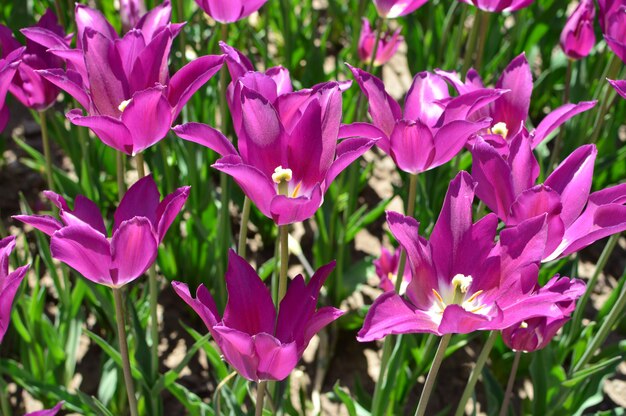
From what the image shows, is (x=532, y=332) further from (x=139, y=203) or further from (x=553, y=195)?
(x=139, y=203)

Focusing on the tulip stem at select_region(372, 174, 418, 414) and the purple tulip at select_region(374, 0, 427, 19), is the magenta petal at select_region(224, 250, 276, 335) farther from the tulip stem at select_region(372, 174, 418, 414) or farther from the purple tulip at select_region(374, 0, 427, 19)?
the purple tulip at select_region(374, 0, 427, 19)

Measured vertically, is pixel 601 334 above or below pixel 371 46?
below

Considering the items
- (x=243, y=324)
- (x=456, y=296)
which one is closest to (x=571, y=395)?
(x=456, y=296)

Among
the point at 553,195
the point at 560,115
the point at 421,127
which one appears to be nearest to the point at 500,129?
the point at 560,115

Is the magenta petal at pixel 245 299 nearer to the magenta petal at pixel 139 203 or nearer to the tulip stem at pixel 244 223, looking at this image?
the magenta petal at pixel 139 203

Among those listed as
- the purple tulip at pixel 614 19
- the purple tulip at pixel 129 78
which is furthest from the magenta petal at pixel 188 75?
the purple tulip at pixel 614 19
